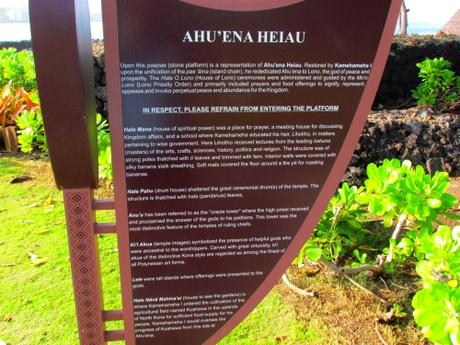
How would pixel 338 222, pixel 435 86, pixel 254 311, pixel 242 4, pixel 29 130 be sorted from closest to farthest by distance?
pixel 242 4
pixel 338 222
pixel 254 311
pixel 29 130
pixel 435 86

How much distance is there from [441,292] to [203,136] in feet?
2.85

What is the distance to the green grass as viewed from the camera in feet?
6.98

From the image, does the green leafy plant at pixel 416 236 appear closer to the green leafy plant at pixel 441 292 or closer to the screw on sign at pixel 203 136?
the green leafy plant at pixel 441 292

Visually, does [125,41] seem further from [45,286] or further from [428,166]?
[428,166]

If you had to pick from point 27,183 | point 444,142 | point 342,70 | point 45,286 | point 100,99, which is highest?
point 342,70

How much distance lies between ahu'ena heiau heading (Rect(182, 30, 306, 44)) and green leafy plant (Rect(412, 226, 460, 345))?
0.82 m

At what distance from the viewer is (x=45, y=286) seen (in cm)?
249

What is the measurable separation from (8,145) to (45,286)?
249cm

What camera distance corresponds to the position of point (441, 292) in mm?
1400

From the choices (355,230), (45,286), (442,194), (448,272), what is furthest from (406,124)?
(45,286)

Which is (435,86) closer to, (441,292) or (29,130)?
(441,292)

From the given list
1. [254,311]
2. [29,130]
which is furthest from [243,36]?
[29,130]

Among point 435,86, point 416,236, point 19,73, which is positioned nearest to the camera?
point 416,236

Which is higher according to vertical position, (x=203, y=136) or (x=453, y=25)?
(x=453, y=25)
